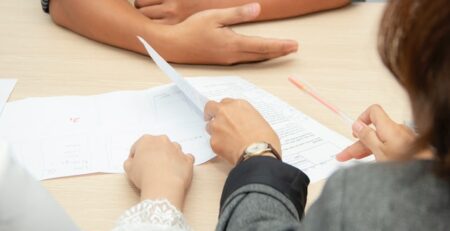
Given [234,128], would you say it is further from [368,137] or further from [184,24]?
[184,24]

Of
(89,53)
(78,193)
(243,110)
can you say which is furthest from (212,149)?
(89,53)

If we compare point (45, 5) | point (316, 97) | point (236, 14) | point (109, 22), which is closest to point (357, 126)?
point (316, 97)

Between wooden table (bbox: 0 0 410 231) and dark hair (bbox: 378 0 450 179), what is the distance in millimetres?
404

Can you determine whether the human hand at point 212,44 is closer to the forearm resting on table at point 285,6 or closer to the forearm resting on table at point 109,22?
the forearm resting on table at point 109,22

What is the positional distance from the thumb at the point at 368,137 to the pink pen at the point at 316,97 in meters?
0.07

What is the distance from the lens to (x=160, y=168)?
2.62ft

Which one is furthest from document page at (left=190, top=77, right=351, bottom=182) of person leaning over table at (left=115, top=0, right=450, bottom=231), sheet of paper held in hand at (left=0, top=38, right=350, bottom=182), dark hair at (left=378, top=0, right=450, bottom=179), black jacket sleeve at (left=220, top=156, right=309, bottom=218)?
dark hair at (left=378, top=0, right=450, bottom=179)

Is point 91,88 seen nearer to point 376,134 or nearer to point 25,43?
point 25,43

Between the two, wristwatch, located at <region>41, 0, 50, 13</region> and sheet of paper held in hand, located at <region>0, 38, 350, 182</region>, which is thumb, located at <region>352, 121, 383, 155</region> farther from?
wristwatch, located at <region>41, 0, 50, 13</region>

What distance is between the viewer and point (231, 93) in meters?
1.01

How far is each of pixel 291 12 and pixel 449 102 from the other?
0.93 meters

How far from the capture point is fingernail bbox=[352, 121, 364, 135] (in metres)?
0.84

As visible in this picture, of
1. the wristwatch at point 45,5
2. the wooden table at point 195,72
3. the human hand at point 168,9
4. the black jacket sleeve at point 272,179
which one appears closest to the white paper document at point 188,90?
the wooden table at point 195,72

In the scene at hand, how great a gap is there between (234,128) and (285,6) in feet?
1.59
